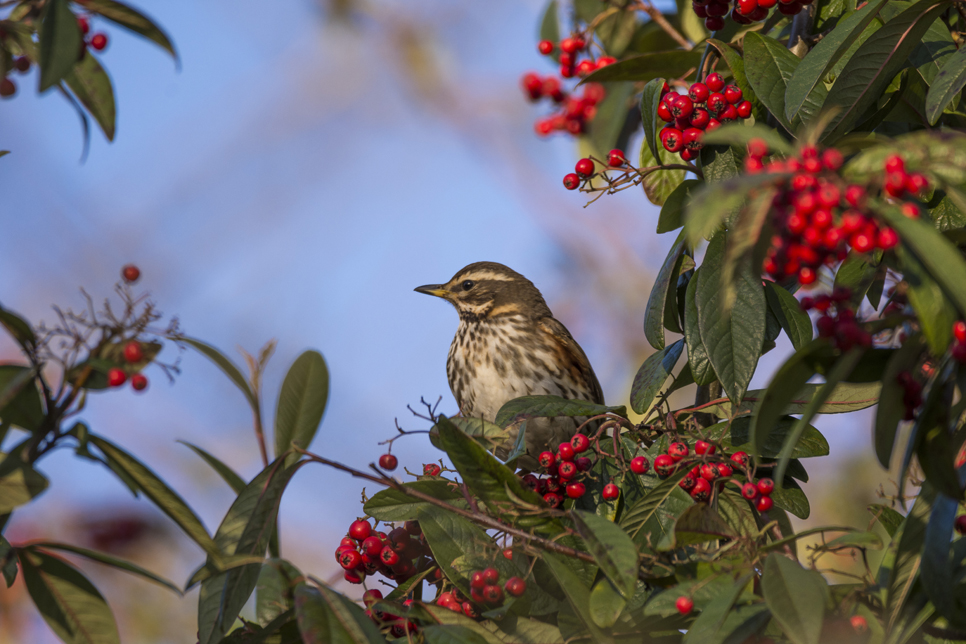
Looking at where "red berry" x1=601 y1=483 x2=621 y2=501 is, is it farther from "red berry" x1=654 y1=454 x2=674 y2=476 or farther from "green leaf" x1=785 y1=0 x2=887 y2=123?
"green leaf" x1=785 y1=0 x2=887 y2=123

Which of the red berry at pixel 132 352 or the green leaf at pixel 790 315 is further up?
the red berry at pixel 132 352

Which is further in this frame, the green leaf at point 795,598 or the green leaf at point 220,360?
the green leaf at point 220,360

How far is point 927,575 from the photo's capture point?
59.0 inches

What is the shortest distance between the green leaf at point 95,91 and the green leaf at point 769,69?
178 centimetres

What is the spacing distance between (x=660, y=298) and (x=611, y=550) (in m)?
1.12

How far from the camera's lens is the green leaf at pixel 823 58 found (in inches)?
79.5

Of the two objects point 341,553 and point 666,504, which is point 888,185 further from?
point 341,553

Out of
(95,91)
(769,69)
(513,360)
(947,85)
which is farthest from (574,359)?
(95,91)

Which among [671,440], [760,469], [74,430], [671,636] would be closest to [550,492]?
[671,440]

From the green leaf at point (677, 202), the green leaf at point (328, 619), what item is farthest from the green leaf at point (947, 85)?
the green leaf at point (328, 619)

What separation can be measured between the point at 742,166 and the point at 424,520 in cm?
134

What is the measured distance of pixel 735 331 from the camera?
2.29 m

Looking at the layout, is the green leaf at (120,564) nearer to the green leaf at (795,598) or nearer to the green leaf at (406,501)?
the green leaf at (406,501)

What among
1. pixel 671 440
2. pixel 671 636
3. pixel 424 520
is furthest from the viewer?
pixel 671 440
